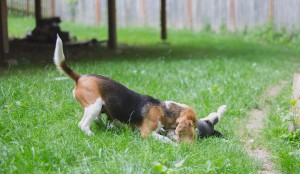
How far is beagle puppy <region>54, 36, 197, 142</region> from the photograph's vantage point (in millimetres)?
5289

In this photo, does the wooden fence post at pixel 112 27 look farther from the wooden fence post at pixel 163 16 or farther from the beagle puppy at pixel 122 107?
the beagle puppy at pixel 122 107

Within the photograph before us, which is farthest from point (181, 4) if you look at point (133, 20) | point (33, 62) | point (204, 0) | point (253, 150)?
point (253, 150)

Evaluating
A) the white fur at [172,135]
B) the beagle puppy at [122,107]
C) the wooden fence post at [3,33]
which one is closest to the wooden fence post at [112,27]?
the wooden fence post at [3,33]

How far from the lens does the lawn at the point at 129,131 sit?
436 centimetres

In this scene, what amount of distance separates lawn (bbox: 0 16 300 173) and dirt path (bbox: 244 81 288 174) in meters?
0.09

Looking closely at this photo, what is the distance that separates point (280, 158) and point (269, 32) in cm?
1515

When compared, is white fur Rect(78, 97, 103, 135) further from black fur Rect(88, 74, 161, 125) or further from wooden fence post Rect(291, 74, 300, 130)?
wooden fence post Rect(291, 74, 300, 130)

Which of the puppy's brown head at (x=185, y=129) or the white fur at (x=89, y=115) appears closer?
the puppy's brown head at (x=185, y=129)

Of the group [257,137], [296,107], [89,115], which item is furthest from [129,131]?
[296,107]

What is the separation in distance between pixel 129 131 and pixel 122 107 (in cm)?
28

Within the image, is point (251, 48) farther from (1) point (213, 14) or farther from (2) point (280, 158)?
(2) point (280, 158)

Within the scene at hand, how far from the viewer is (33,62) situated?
10.2 metres

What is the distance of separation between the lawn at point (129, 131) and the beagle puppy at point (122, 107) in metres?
0.18

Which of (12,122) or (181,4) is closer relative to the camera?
(12,122)
